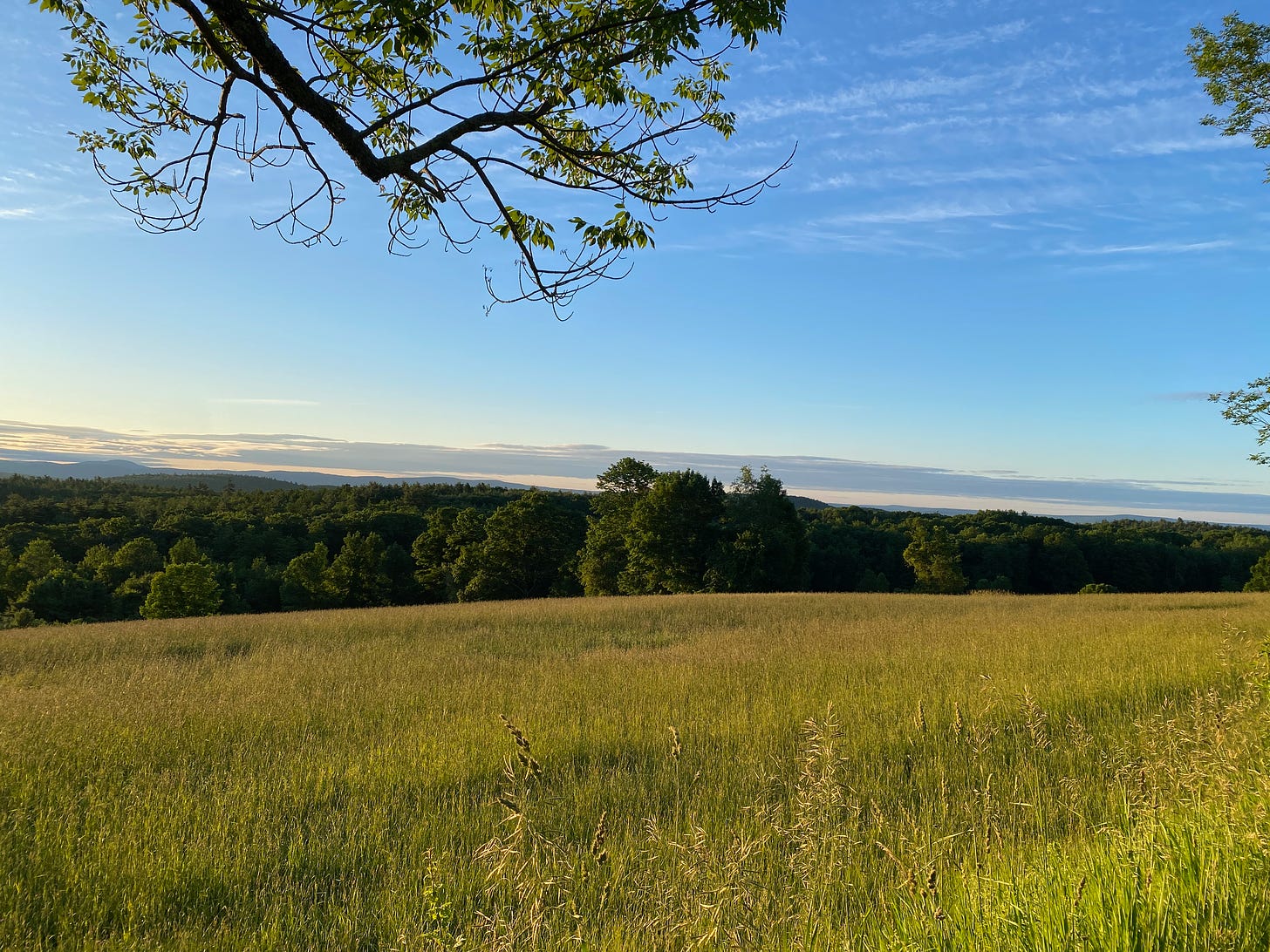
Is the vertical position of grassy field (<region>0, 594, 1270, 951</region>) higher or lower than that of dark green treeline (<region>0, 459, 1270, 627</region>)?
higher

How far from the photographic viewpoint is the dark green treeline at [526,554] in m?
43.6

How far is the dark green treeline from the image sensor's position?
43.6 m

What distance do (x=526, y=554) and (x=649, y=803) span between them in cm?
4434

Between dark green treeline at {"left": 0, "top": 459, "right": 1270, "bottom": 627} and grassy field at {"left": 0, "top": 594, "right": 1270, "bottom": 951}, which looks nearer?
grassy field at {"left": 0, "top": 594, "right": 1270, "bottom": 951}

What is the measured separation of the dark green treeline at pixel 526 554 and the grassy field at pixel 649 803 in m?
31.7

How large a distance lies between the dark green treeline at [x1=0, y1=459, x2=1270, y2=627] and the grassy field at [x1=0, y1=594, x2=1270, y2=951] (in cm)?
3167

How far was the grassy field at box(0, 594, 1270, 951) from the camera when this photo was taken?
3.04 metres

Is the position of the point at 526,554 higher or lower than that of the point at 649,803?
lower

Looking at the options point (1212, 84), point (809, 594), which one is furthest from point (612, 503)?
point (1212, 84)

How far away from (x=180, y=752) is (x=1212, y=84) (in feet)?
78.8

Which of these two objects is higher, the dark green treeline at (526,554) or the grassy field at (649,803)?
the grassy field at (649,803)

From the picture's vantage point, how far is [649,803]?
5.23 meters

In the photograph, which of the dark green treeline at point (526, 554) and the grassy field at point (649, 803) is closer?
the grassy field at point (649, 803)

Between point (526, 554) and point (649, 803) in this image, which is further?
point (526, 554)
